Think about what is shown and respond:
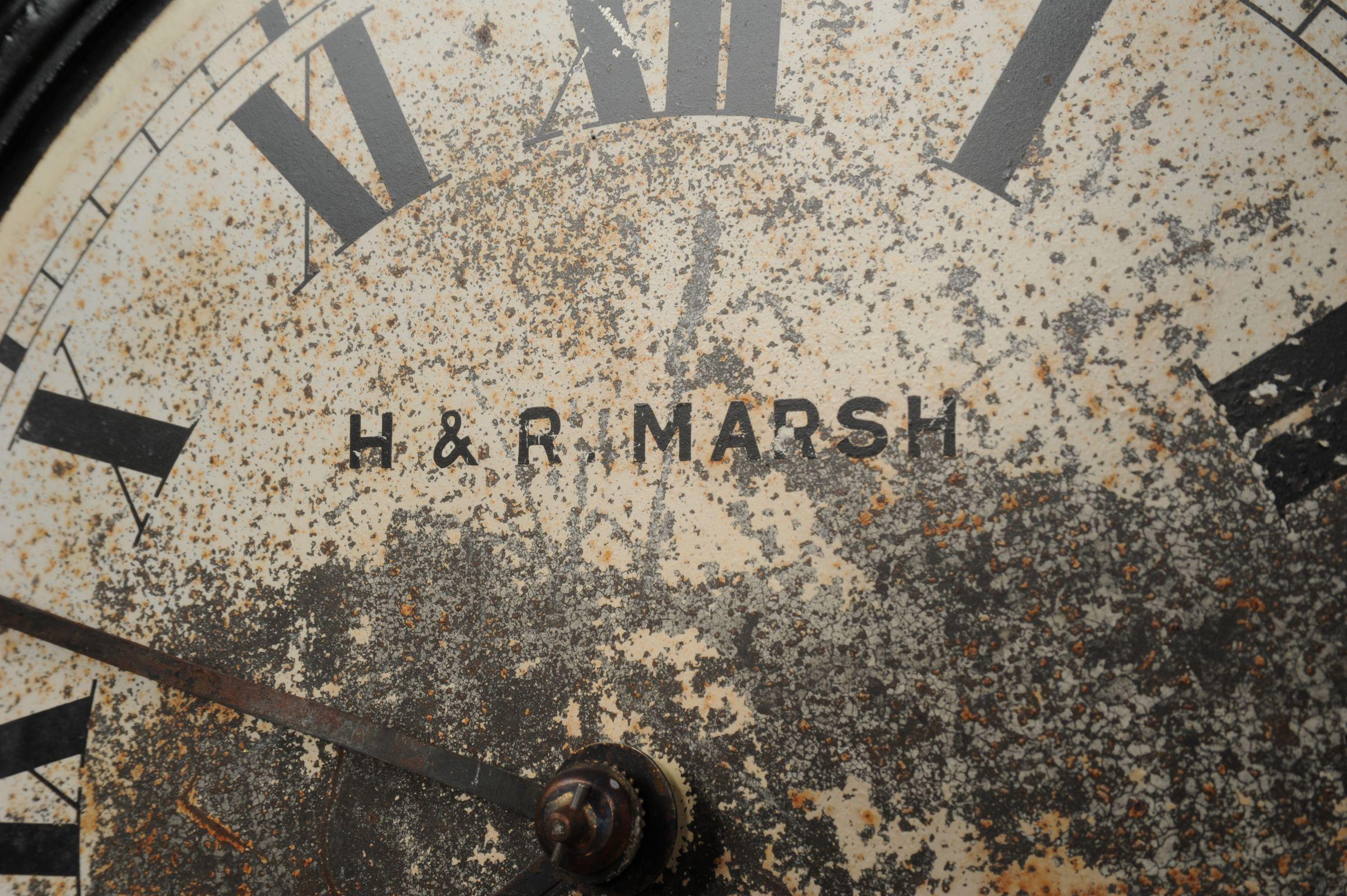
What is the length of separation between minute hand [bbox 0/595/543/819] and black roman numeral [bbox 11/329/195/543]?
0.32 feet

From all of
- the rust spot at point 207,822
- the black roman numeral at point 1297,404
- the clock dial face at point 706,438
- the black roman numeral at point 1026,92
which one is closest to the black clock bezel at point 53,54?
the clock dial face at point 706,438

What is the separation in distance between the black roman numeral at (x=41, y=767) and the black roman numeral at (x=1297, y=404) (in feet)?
2.95

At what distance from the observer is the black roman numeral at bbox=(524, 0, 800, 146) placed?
0.64 metres

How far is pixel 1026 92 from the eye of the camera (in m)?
0.59

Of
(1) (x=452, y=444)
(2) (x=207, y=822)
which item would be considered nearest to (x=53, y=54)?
(1) (x=452, y=444)

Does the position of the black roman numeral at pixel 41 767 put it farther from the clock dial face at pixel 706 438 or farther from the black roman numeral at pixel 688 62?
the black roman numeral at pixel 688 62

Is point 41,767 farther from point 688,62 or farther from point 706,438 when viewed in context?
point 688,62

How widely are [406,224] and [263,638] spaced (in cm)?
35

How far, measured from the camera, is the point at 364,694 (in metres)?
0.66

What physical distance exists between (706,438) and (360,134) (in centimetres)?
40

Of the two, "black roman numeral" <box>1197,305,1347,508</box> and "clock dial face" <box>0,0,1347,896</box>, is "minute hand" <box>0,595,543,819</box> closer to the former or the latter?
"clock dial face" <box>0,0,1347,896</box>

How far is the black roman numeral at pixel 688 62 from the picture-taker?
0.64 metres

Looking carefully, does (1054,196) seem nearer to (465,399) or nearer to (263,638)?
(465,399)

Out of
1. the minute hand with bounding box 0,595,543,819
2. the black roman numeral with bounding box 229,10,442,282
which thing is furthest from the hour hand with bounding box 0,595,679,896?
the black roman numeral with bounding box 229,10,442,282
